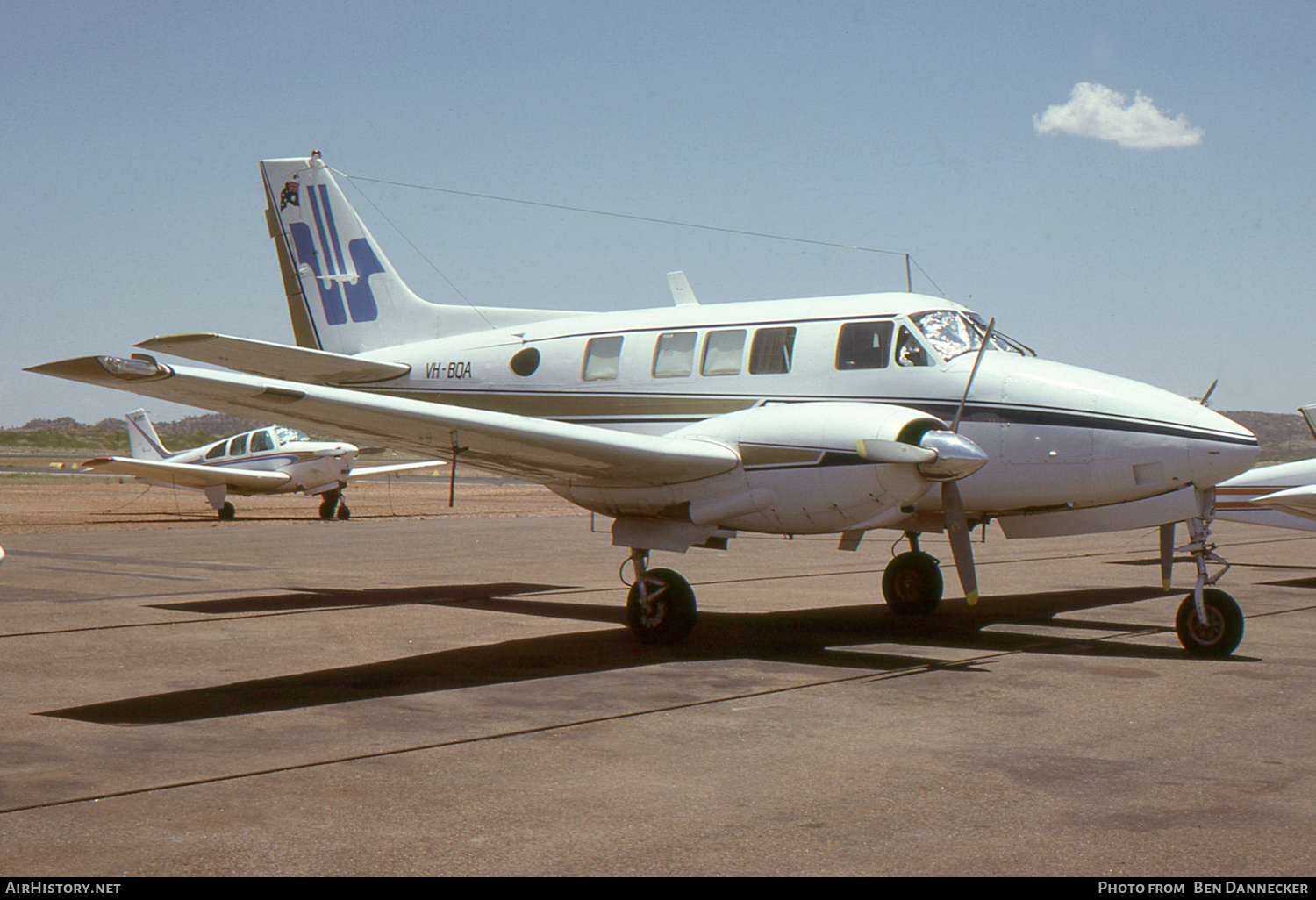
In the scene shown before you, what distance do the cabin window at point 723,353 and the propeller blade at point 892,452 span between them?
219 cm

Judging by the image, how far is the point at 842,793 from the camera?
5.52m

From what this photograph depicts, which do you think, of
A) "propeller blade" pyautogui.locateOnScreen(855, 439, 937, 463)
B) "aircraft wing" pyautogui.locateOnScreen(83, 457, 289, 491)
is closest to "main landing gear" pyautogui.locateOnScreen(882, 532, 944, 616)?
"propeller blade" pyautogui.locateOnScreen(855, 439, 937, 463)

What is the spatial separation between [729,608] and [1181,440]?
5.46 metres

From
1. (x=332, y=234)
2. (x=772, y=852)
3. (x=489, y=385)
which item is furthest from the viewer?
(x=332, y=234)

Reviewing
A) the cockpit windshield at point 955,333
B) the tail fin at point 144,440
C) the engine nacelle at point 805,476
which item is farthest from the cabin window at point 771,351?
the tail fin at point 144,440

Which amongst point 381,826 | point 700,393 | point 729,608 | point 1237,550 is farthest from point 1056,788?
point 1237,550

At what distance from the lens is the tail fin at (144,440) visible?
3269cm

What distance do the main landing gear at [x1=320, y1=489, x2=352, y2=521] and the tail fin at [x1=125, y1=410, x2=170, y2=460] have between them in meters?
5.20

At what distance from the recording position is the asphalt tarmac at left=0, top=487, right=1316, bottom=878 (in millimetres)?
4656

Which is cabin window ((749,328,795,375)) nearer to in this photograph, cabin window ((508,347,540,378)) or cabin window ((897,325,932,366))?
cabin window ((897,325,932,366))

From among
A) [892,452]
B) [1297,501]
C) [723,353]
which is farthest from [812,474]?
[1297,501]

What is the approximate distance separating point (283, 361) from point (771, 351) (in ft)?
18.7

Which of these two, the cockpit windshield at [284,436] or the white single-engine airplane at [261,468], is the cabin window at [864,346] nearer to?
the white single-engine airplane at [261,468]

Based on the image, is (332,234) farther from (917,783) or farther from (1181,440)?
(917,783)
